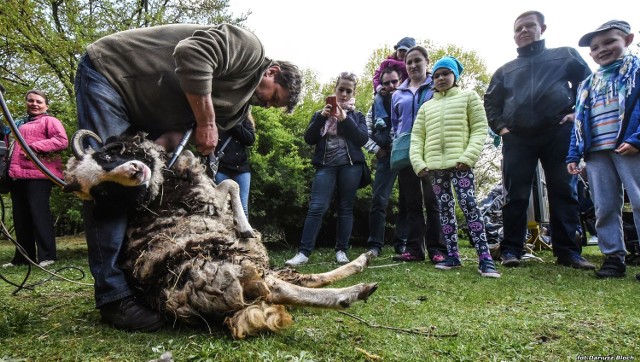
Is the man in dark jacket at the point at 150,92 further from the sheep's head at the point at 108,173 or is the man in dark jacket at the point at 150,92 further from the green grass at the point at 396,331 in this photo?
the green grass at the point at 396,331

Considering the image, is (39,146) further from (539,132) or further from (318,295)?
(539,132)

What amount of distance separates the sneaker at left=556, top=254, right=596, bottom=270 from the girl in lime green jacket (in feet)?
3.40

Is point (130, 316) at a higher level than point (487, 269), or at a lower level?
higher

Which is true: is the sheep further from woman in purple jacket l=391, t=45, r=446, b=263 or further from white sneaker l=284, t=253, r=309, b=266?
woman in purple jacket l=391, t=45, r=446, b=263

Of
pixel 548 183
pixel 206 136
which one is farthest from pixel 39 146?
pixel 548 183

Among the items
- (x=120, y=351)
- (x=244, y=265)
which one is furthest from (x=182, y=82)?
(x=120, y=351)

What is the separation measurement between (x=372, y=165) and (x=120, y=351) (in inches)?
231

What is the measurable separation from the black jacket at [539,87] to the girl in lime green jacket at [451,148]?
638 millimetres

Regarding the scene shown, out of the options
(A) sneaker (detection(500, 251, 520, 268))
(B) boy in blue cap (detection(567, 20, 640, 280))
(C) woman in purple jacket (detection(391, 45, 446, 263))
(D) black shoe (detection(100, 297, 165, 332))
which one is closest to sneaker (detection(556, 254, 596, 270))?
(B) boy in blue cap (detection(567, 20, 640, 280))

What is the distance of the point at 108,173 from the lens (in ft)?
6.44

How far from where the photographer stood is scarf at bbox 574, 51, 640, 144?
3576 mm

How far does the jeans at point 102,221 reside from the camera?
199cm

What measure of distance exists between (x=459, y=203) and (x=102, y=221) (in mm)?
3003

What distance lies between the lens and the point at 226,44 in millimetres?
2266
